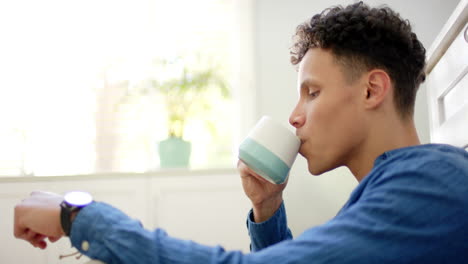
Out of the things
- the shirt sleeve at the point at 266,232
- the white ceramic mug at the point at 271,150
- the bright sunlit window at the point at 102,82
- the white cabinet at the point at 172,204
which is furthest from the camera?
the bright sunlit window at the point at 102,82

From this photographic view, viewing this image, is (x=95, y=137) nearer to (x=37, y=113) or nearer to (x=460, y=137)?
(x=37, y=113)

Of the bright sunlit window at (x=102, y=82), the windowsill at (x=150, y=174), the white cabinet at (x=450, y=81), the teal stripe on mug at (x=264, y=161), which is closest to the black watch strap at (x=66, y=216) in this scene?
the teal stripe on mug at (x=264, y=161)

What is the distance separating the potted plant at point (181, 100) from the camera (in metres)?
2.97

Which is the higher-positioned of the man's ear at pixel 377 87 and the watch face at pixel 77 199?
the man's ear at pixel 377 87

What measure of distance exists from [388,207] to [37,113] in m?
3.19

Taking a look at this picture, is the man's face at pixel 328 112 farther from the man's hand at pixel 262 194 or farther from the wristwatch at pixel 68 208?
the wristwatch at pixel 68 208

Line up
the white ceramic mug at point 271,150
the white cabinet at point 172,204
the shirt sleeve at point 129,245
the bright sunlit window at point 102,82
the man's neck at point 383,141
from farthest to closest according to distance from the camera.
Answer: the bright sunlit window at point 102,82, the white cabinet at point 172,204, the white ceramic mug at point 271,150, the man's neck at point 383,141, the shirt sleeve at point 129,245

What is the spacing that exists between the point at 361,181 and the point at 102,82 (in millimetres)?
2906

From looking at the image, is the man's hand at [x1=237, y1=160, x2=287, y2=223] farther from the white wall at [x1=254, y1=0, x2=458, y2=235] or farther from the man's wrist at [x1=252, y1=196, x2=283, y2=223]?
the white wall at [x1=254, y1=0, x2=458, y2=235]

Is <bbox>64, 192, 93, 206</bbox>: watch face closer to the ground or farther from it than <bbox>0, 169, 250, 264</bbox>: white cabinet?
farther from it

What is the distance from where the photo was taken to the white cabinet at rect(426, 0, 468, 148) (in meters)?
1.10

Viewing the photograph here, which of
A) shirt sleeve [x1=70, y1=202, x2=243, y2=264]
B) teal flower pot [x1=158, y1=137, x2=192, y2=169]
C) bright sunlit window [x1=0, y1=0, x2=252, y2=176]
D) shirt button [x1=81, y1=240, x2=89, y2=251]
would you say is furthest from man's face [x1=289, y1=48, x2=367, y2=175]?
bright sunlit window [x1=0, y1=0, x2=252, y2=176]

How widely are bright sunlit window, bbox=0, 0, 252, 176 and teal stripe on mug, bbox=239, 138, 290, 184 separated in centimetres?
220

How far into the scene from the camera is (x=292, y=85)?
3082mm
